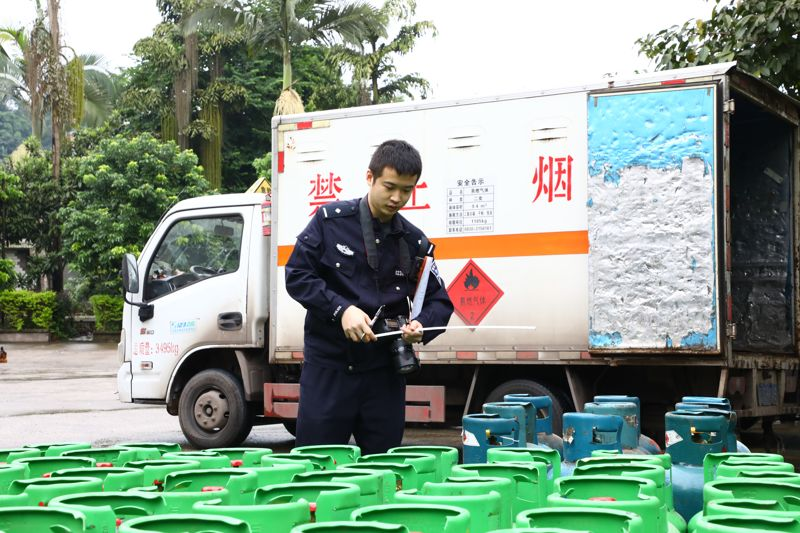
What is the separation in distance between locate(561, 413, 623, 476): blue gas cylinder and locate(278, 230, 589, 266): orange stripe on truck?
424cm

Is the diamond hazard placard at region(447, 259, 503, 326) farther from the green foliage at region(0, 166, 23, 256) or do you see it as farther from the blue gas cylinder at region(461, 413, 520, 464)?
the green foliage at region(0, 166, 23, 256)

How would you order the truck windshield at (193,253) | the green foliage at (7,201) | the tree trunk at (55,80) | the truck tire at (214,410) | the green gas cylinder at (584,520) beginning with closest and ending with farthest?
the green gas cylinder at (584,520) < the truck tire at (214,410) < the truck windshield at (193,253) < the green foliage at (7,201) < the tree trunk at (55,80)

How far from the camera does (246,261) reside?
1061 cm

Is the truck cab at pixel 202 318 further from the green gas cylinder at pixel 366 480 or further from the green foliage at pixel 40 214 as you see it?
the green foliage at pixel 40 214

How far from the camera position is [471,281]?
926cm

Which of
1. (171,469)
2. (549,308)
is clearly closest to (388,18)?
(549,308)

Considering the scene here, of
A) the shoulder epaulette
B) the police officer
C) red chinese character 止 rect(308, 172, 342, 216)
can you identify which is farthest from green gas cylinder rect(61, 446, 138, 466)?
red chinese character 止 rect(308, 172, 342, 216)

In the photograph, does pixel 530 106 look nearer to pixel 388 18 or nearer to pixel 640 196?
pixel 640 196

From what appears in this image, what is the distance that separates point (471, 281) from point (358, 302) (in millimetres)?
4546

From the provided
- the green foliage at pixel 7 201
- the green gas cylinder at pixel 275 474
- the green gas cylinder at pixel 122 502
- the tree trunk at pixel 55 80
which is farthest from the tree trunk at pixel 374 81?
the green gas cylinder at pixel 122 502

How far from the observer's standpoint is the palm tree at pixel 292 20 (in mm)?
26062

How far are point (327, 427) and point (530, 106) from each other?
4.93m

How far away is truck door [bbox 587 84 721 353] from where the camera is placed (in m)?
8.27

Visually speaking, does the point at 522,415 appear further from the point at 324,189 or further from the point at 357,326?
the point at 324,189
